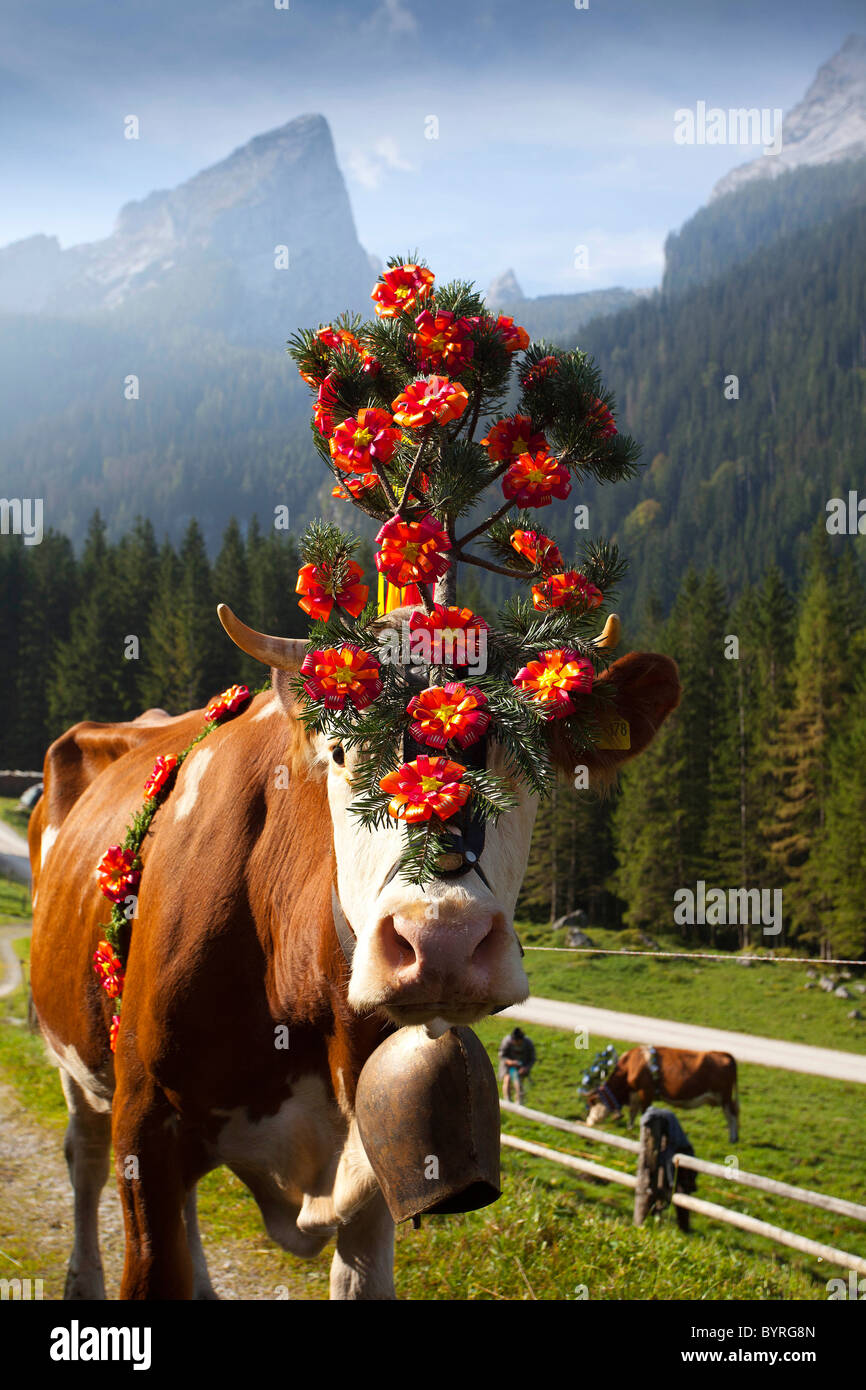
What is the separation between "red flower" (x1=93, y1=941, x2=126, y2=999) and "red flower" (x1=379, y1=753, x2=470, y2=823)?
1.69 metres

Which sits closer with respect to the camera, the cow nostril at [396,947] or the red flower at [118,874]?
the cow nostril at [396,947]

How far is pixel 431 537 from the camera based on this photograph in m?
2.76

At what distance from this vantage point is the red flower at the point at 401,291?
3.04 meters

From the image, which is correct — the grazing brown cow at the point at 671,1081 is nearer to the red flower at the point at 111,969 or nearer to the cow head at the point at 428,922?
the red flower at the point at 111,969

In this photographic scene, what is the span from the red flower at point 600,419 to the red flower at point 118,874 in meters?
2.16

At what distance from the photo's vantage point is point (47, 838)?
520 cm

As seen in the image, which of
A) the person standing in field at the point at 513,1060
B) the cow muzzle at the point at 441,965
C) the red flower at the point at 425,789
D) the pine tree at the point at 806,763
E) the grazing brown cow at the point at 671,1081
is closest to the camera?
the cow muzzle at the point at 441,965

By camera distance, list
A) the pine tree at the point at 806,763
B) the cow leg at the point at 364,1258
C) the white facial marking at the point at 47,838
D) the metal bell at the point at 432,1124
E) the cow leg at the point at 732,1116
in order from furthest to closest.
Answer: the pine tree at the point at 806,763 → the cow leg at the point at 732,1116 → the white facial marking at the point at 47,838 → the cow leg at the point at 364,1258 → the metal bell at the point at 432,1124

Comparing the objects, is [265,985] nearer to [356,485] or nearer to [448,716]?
[448,716]

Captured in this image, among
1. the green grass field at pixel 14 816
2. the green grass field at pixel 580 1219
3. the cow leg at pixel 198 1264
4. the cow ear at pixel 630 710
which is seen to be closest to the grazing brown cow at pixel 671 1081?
the green grass field at pixel 580 1219

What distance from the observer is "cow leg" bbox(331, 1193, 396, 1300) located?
11.2 ft

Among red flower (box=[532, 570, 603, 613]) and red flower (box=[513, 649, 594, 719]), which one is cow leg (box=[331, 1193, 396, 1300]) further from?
red flower (box=[532, 570, 603, 613])

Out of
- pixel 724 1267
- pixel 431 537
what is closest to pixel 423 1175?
pixel 431 537

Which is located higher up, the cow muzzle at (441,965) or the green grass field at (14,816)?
the cow muzzle at (441,965)
